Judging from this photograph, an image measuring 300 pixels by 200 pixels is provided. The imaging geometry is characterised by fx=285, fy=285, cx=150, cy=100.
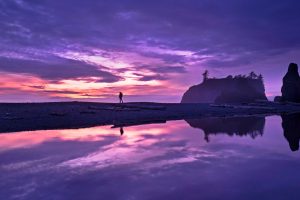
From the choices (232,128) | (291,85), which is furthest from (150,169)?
(291,85)

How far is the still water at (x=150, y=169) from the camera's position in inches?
379

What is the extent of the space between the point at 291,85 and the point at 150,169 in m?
95.1

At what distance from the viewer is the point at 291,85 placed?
312ft

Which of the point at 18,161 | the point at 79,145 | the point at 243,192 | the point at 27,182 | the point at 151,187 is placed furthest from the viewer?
the point at 79,145

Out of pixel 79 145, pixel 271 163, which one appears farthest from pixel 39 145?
pixel 271 163

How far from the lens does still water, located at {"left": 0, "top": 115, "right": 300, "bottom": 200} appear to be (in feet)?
31.6

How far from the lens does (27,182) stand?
11.2m

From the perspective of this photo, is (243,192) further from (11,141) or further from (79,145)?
(11,141)

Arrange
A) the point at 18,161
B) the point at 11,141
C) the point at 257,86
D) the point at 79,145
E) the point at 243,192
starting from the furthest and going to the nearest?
1. the point at 257,86
2. the point at 11,141
3. the point at 79,145
4. the point at 18,161
5. the point at 243,192

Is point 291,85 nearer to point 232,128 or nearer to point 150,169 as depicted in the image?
point 232,128

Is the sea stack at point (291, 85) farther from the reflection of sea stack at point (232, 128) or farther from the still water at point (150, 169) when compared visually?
the still water at point (150, 169)

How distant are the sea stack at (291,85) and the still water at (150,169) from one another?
3226 inches

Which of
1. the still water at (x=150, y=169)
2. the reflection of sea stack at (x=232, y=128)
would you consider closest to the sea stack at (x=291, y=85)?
the reflection of sea stack at (x=232, y=128)

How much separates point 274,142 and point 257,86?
565ft
